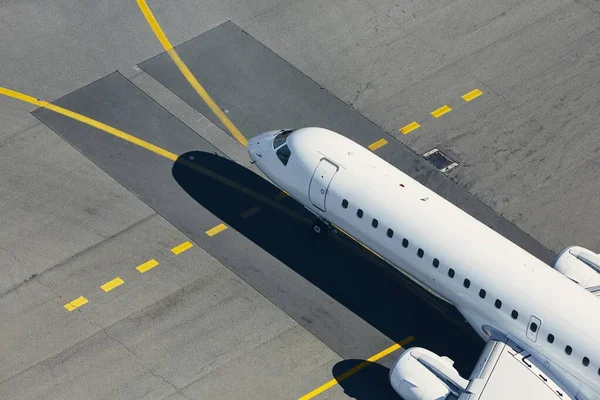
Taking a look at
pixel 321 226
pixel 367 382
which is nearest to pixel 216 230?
pixel 321 226

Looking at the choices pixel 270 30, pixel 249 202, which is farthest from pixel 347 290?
pixel 270 30

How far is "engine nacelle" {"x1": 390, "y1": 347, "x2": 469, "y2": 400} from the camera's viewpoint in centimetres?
4700

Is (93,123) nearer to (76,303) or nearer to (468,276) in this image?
(76,303)

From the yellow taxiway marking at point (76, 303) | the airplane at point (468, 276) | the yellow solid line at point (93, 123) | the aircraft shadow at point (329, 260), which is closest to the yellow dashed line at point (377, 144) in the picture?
the aircraft shadow at point (329, 260)

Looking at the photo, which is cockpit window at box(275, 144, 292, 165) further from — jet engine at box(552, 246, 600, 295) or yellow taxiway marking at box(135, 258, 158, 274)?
jet engine at box(552, 246, 600, 295)

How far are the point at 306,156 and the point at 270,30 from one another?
50.7ft

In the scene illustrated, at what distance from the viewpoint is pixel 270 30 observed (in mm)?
67500

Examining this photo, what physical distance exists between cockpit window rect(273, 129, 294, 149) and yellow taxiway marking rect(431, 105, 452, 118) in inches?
388

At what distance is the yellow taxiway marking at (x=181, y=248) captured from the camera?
2203 inches

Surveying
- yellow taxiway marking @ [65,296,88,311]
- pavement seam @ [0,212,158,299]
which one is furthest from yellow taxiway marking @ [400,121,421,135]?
yellow taxiway marking @ [65,296,88,311]

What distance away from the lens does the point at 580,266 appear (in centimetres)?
5150

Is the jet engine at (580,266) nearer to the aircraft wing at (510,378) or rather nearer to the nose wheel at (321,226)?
the aircraft wing at (510,378)

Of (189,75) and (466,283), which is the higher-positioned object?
(189,75)

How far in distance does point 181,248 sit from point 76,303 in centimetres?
548
